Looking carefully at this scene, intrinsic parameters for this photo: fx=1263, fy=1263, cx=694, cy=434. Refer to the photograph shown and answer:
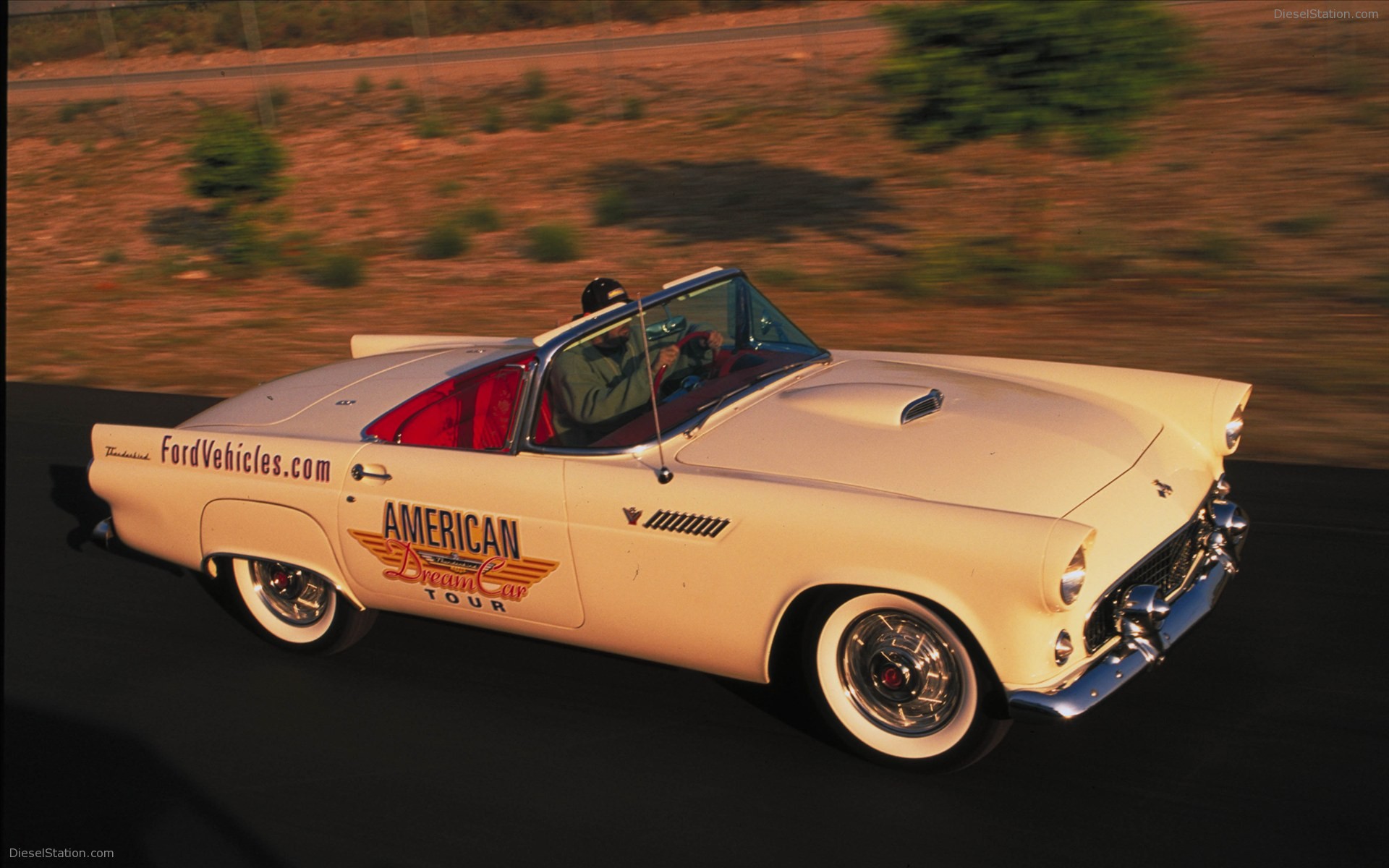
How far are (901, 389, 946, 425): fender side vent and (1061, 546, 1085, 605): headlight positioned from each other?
933 mm

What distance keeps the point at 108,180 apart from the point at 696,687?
21.3 m

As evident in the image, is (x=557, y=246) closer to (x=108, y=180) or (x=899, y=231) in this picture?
(x=899, y=231)

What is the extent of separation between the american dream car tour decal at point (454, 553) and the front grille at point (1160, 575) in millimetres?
1742

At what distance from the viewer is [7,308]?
14688mm

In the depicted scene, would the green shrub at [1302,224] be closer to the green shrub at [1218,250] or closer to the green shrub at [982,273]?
the green shrub at [1218,250]

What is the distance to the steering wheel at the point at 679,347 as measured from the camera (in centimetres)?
468

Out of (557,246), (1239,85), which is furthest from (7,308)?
(1239,85)

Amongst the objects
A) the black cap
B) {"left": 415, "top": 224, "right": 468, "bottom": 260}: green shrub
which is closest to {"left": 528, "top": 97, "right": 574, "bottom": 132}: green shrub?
{"left": 415, "top": 224, "right": 468, "bottom": 260}: green shrub

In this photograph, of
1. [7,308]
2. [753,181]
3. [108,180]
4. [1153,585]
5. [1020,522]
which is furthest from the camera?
[108,180]

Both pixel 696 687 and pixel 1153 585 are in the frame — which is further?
pixel 696 687

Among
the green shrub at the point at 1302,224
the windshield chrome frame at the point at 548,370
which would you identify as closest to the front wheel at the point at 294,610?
the windshield chrome frame at the point at 548,370

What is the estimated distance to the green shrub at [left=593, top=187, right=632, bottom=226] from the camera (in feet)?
50.5

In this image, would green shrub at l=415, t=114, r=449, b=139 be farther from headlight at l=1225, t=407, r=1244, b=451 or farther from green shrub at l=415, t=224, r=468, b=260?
headlight at l=1225, t=407, r=1244, b=451

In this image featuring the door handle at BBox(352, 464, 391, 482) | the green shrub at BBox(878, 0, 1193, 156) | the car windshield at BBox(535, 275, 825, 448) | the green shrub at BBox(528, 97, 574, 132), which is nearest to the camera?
the car windshield at BBox(535, 275, 825, 448)
